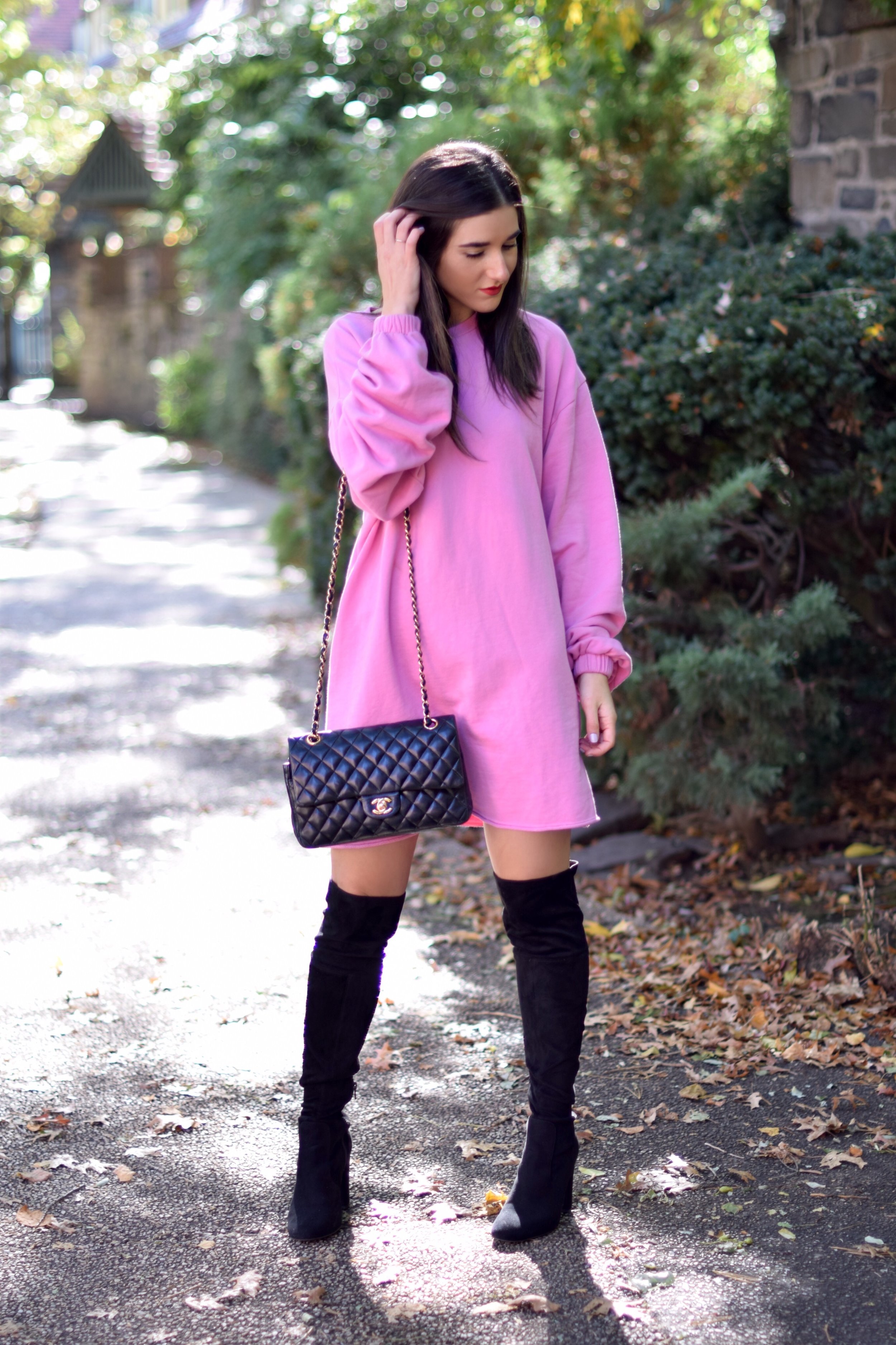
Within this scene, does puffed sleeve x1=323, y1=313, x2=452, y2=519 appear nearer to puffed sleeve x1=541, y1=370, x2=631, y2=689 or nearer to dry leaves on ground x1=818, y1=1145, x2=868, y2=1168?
puffed sleeve x1=541, y1=370, x2=631, y2=689

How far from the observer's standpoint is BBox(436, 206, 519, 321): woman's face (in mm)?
2355

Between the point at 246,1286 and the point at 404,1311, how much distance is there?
0.92 feet

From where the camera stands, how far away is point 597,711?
96.0 inches

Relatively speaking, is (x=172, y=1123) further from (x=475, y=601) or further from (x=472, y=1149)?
(x=475, y=601)

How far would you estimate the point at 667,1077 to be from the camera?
10.5 feet

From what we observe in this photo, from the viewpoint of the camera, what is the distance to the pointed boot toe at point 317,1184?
251cm

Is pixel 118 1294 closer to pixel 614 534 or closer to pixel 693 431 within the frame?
pixel 614 534

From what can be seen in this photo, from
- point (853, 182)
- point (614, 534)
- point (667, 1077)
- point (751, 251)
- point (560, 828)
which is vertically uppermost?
point (853, 182)

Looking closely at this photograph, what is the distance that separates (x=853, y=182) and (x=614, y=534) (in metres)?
3.85

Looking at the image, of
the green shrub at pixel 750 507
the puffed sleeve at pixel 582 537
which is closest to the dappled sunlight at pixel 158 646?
the green shrub at pixel 750 507

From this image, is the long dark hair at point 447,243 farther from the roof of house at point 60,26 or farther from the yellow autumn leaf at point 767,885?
the roof of house at point 60,26

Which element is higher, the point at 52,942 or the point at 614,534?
the point at 614,534

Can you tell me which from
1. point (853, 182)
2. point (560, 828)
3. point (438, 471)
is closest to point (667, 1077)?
point (560, 828)

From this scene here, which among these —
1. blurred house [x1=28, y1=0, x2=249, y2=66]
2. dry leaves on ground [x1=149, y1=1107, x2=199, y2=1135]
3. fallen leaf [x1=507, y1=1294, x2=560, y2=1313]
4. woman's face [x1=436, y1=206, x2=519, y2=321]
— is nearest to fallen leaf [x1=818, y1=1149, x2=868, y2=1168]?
fallen leaf [x1=507, y1=1294, x2=560, y2=1313]
